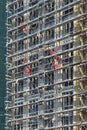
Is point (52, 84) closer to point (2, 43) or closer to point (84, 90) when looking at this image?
point (84, 90)

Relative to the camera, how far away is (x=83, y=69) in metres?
43.7

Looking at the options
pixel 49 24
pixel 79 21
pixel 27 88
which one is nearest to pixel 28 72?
pixel 27 88

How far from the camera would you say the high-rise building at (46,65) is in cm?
4384

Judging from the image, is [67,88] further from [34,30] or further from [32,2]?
[32,2]

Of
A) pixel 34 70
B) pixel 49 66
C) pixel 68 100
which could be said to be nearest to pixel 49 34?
pixel 49 66

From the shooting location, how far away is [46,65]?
4759 cm

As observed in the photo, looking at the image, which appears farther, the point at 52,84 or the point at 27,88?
the point at 27,88

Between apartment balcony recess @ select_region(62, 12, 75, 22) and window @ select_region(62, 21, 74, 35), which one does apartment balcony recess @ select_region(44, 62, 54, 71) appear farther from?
apartment balcony recess @ select_region(62, 12, 75, 22)

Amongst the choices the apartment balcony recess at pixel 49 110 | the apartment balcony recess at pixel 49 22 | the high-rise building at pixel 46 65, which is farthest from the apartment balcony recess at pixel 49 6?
the apartment balcony recess at pixel 49 110

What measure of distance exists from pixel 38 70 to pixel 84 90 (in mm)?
7014

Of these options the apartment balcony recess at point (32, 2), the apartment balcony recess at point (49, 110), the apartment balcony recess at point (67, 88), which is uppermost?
the apartment balcony recess at point (32, 2)

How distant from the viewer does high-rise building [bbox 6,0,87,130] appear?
43.8m

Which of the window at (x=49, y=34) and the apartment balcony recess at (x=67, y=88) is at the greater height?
the window at (x=49, y=34)

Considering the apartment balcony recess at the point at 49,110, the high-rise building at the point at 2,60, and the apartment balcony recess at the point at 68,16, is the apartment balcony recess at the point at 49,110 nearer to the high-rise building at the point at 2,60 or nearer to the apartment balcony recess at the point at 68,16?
the apartment balcony recess at the point at 68,16
